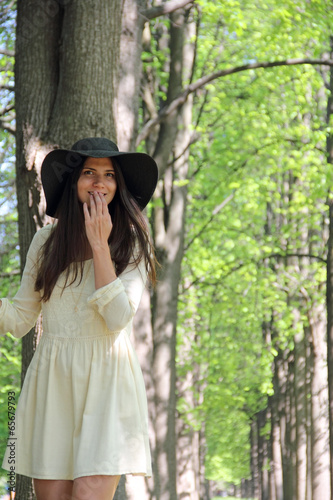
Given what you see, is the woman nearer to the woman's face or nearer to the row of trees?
the woman's face

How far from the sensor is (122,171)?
162 inches

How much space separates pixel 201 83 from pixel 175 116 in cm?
232

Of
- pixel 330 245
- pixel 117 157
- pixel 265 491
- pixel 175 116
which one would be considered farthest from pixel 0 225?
pixel 265 491

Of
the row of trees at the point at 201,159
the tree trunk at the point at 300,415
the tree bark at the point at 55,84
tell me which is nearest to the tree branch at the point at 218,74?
the row of trees at the point at 201,159

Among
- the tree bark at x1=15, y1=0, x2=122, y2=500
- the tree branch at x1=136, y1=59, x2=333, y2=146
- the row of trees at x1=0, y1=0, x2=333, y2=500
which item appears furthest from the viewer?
the tree branch at x1=136, y1=59, x2=333, y2=146

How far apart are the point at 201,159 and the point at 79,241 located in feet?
44.9

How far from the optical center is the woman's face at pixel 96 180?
3955mm

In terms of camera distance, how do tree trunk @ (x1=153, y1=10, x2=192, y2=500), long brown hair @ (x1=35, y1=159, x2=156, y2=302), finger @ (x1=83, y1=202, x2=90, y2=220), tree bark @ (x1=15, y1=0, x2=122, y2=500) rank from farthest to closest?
tree trunk @ (x1=153, y1=10, x2=192, y2=500) < tree bark @ (x1=15, y1=0, x2=122, y2=500) < long brown hair @ (x1=35, y1=159, x2=156, y2=302) < finger @ (x1=83, y1=202, x2=90, y2=220)

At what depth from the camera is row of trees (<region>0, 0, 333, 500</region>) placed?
18.8 feet

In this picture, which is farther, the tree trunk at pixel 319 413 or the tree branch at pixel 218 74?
the tree trunk at pixel 319 413

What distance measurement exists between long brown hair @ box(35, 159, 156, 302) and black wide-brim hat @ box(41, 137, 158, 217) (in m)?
0.06

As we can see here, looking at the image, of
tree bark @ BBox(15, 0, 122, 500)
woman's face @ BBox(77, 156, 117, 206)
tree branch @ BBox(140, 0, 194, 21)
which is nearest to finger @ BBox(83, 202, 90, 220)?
woman's face @ BBox(77, 156, 117, 206)

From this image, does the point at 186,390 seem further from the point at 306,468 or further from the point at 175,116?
the point at 175,116

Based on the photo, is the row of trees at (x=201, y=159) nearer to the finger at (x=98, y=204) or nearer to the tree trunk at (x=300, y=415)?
the tree trunk at (x=300, y=415)
